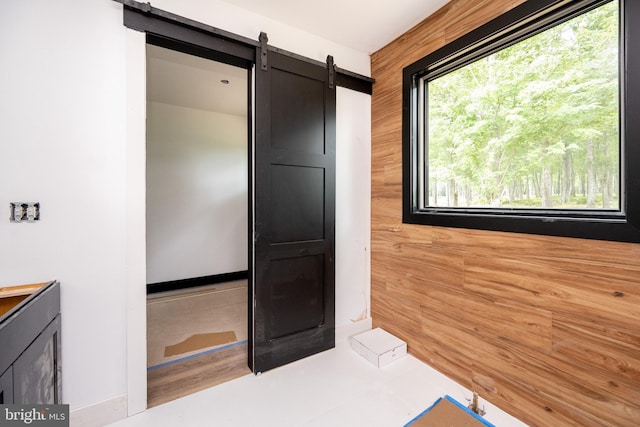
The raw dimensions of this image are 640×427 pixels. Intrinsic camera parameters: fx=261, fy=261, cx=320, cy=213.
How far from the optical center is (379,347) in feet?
7.27

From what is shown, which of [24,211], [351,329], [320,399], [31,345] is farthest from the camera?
[351,329]

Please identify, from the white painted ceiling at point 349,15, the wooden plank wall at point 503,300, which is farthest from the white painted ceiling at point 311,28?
the wooden plank wall at point 503,300

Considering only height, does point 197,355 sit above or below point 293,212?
below

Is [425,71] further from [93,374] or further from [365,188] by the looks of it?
[93,374]

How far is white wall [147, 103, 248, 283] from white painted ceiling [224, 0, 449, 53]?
2.56 m

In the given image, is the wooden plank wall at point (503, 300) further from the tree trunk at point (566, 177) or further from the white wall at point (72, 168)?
the white wall at point (72, 168)

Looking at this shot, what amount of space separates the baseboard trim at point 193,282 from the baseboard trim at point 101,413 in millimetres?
2452

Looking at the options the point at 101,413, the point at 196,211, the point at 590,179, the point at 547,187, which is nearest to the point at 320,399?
the point at 101,413

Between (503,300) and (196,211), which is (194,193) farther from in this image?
(503,300)

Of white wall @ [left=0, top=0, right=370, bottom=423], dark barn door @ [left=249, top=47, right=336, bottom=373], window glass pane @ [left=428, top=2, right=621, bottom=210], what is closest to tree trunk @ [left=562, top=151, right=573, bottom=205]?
window glass pane @ [left=428, top=2, right=621, bottom=210]

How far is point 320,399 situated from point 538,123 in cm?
225

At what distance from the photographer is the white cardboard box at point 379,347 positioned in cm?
213

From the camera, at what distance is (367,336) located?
7.93 feet

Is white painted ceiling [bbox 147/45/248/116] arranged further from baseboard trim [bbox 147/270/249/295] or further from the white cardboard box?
the white cardboard box
